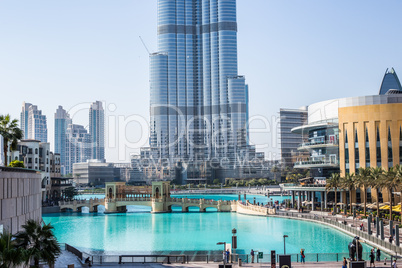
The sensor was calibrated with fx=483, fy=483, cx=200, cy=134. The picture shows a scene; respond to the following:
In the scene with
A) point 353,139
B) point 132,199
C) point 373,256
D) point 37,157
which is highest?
point 353,139

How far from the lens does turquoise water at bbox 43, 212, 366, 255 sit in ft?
229

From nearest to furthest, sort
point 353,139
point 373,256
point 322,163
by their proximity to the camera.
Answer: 1. point 373,256
2. point 353,139
3. point 322,163

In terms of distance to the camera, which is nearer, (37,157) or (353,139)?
(353,139)

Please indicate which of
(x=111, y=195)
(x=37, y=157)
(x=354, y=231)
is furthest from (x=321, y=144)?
(x=37, y=157)

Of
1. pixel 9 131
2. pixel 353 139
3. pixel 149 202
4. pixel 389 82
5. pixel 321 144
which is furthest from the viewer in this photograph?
pixel 389 82

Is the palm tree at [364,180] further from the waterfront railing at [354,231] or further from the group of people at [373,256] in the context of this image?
the group of people at [373,256]

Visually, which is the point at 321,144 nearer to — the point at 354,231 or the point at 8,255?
the point at 354,231

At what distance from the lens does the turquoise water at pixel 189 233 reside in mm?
69938

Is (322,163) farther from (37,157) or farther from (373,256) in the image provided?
(37,157)

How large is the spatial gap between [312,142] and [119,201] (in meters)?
58.5

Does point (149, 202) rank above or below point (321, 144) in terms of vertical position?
below

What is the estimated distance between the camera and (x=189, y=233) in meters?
88.5

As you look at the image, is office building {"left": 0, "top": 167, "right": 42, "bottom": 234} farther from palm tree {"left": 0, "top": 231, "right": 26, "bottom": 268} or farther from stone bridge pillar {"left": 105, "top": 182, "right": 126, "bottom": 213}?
stone bridge pillar {"left": 105, "top": 182, "right": 126, "bottom": 213}

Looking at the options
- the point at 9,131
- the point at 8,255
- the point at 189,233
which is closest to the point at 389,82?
the point at 189,233
